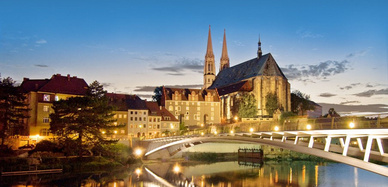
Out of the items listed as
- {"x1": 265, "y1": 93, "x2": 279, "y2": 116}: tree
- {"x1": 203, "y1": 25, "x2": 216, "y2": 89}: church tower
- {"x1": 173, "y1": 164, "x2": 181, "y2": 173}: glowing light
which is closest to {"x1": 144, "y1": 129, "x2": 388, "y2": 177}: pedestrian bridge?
{"x1": 173, "y1": 164, "x2": 181, "y2": 173}: glowing light

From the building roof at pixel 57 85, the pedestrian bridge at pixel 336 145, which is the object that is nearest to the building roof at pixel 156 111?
the building roof at pixel 57 85

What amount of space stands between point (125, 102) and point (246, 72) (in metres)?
48.6

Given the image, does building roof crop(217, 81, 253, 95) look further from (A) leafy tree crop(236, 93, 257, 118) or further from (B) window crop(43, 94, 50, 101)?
(B) window crop(43, 94, 50, 101)

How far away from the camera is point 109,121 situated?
171 feet

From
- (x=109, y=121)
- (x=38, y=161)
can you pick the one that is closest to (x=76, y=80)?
(x=109, y=121)

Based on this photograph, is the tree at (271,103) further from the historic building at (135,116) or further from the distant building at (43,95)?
the distant building at (43,95)

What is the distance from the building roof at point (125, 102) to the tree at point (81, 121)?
2589cm

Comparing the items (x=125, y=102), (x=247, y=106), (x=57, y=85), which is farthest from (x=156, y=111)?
(x=57, y=85)

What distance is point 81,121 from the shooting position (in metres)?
49.9

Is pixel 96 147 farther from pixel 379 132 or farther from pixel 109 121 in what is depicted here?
pixel 379 132

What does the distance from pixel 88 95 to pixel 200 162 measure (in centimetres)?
2083

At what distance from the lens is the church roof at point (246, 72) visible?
10919cm

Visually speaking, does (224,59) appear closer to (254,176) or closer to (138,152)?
(138,152)

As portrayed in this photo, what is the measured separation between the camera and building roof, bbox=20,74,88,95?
6374 centimetres
